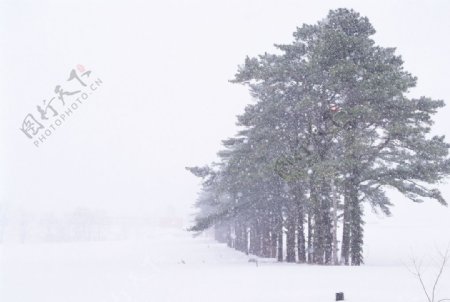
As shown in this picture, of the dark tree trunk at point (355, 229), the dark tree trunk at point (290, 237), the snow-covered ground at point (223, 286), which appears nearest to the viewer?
the snow-covered ground at point (223, 286)

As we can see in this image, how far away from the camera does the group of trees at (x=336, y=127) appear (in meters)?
18.0

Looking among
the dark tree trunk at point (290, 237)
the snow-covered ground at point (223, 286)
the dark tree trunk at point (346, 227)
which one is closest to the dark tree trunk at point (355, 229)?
the dark tree trunk at point (346, 227)

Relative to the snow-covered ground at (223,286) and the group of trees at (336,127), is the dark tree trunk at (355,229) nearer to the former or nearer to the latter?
the group of trees at (336,127)

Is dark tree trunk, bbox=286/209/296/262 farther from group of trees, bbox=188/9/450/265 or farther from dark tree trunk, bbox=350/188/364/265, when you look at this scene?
dark tree trunk, bbox=350/188/364/265

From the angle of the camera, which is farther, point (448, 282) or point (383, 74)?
point (383, 74)

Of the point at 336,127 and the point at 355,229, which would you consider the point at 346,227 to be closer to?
the point at 355,229

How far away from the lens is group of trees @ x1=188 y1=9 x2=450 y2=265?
18.0 metres

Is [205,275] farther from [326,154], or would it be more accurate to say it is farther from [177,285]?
[326,154]

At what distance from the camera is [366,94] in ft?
58.7

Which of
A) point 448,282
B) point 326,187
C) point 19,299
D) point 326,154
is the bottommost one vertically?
point 19,299

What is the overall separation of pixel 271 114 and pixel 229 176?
195 inches

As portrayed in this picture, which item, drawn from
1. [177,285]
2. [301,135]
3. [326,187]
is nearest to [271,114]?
[301,135]

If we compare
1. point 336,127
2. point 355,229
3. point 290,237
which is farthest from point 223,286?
point 290,237

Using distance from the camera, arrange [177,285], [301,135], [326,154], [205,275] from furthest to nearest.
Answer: [301,135] < [326,154] < [205,275] < [177,285]
